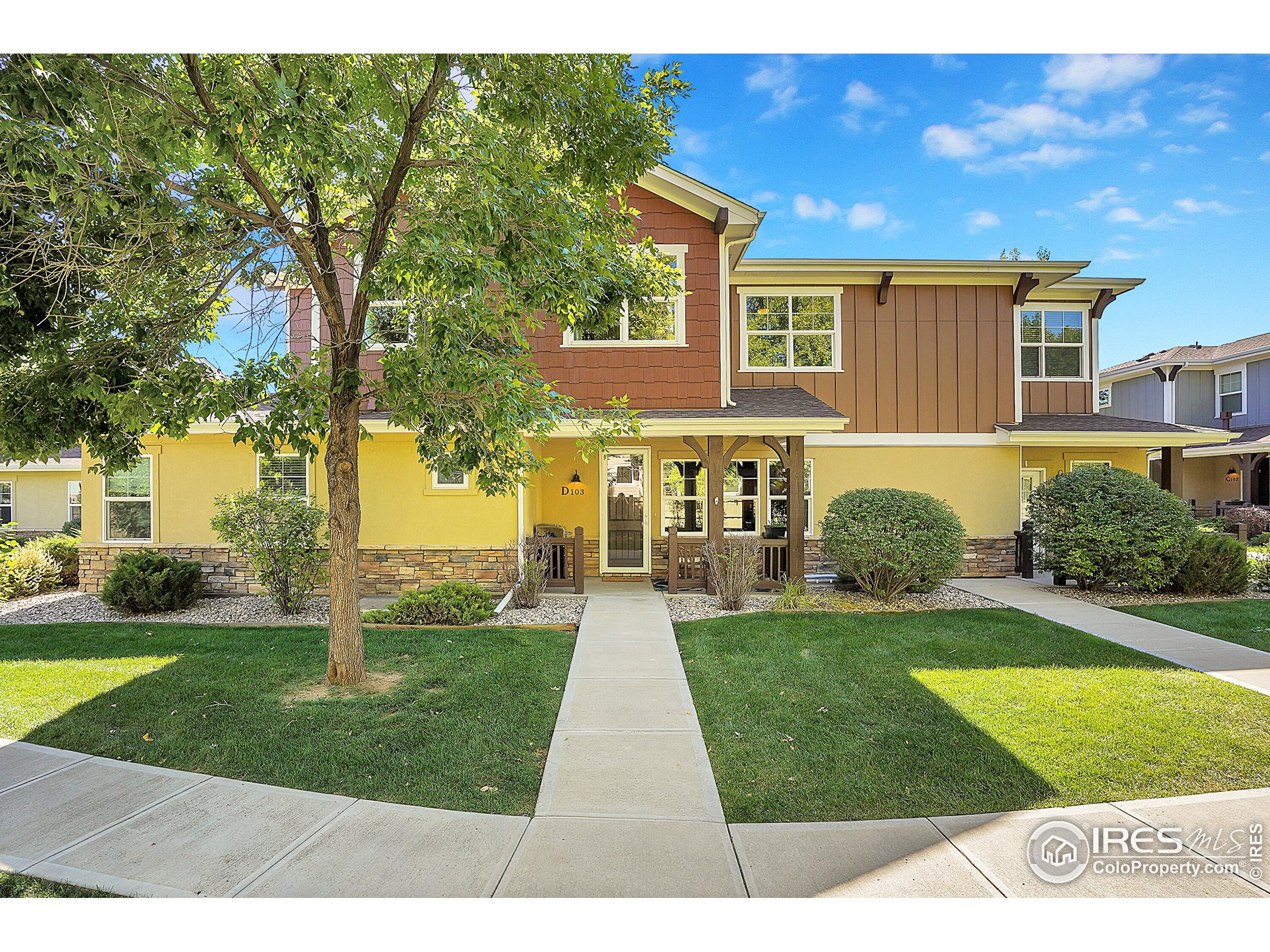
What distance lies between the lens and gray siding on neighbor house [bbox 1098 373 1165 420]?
63.4 ft

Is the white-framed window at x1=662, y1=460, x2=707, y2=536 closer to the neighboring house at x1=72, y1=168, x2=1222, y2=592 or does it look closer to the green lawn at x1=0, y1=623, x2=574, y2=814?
the neighboring house at x1=72, y1=168, x2=1222, y2=592

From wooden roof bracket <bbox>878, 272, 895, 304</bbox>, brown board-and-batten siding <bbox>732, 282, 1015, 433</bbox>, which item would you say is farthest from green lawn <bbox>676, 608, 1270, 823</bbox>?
wooden roof bracket <bbox>878, 272, 895, 304</bbox>

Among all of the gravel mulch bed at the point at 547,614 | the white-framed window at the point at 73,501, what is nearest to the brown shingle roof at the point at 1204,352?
the gravel mulch bed at the point at 547,614

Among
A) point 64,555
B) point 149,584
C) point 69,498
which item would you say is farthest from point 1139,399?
Answer: point 69,498

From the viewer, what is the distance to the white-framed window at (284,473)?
9.98 m

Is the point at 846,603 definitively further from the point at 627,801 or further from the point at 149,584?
the point at 149,584

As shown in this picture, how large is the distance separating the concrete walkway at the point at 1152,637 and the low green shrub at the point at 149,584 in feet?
38.4

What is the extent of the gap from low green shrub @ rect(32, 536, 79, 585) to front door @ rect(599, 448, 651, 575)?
29.7 feet

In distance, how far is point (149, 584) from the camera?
864 centimetres

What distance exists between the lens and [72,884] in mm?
2689
